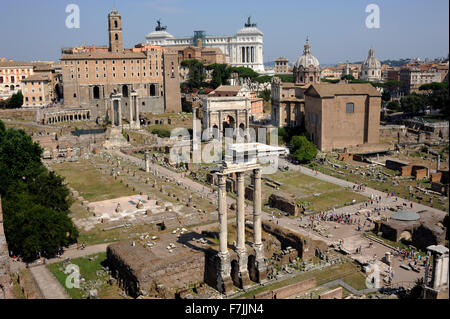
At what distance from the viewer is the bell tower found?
8919 centimetres

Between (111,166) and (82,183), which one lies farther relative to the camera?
(111,166)

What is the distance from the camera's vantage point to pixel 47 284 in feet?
88.4

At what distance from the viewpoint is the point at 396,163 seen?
5581 centimetres

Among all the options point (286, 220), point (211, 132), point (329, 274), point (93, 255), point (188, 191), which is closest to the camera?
point (329, 274)

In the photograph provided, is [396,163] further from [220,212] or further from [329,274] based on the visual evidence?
[220,212]

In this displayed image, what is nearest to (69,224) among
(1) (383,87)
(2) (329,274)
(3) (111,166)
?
(2) (329,274)

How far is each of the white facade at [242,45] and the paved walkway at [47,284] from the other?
4778 inches

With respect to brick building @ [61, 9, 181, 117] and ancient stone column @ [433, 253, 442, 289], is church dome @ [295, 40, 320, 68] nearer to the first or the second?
brick building @ [61, 9, 181, 117]

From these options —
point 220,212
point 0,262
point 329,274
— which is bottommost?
point 329,274

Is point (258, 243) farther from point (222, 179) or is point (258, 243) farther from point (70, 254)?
point (70, 254)

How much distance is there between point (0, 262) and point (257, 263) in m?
14.3

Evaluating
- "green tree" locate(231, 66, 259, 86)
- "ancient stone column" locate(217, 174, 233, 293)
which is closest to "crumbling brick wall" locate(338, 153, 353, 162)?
"ancient stone column" locate(217, 174, 233, 293)

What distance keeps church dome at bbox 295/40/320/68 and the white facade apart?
200ft

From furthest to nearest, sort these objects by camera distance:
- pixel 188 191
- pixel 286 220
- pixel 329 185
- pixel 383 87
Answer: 1. pixel 383 87
2. pixel 329 185
3. pixel 188 191
4. pixel 286 220
